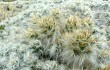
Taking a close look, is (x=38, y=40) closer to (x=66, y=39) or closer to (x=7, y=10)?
(x=66, y=39)

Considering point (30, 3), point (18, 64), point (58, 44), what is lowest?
point (18, 64)

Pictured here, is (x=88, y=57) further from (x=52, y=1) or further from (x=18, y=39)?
(x=52, y=1)

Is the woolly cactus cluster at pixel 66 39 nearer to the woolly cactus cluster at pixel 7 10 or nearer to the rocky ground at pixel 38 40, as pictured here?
the rocky ground at pixel 38 40

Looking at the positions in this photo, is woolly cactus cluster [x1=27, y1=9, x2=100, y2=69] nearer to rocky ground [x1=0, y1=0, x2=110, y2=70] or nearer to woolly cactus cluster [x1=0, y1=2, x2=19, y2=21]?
rocky ground [x1=0, y1=0, x2=110, y2=70]

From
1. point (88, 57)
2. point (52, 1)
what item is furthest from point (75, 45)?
point (52, 1)

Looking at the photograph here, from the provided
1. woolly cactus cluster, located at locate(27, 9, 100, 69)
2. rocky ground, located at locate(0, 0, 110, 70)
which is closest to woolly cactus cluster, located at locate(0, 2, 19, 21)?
rocky ground, located at locate(0, 0, 110, 70)

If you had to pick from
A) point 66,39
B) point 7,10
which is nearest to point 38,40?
point 66,39
